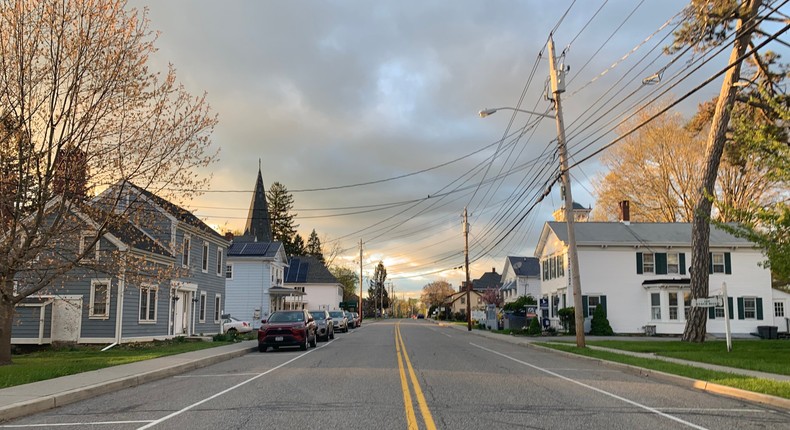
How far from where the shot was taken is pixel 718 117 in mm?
25453

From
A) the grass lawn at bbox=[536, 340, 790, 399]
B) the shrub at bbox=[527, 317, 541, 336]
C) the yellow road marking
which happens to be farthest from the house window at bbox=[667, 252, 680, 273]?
the yellow road marking

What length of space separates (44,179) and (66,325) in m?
11.8

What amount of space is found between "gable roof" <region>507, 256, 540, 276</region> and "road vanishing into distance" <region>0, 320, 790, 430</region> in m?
53.4

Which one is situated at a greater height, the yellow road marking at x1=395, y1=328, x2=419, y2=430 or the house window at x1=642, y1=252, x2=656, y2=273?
the house window at x1=642, y1=252, x2=656, y2=273

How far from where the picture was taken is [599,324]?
1481 inches

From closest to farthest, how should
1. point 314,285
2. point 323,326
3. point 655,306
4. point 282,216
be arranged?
point 323,326, point 655,306, point 314,285, point 282,216

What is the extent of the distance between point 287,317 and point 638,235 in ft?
83.8

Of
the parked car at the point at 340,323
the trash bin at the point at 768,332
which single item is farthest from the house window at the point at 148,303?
the trash bin at the point at 768,332

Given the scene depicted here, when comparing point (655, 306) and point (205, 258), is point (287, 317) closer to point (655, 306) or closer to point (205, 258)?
point (205, 258)

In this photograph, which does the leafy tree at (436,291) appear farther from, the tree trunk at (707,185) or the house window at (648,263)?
the tree trunk at (707,185)

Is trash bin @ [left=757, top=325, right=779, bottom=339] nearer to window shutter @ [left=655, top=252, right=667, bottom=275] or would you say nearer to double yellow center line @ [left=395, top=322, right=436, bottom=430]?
window shutter @ [left=655, top=252, right=667, bottom=275]

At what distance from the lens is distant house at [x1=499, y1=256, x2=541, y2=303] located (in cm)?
6744

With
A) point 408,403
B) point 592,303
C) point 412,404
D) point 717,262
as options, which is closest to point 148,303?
point 408,403

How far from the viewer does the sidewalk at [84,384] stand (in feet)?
32.9
